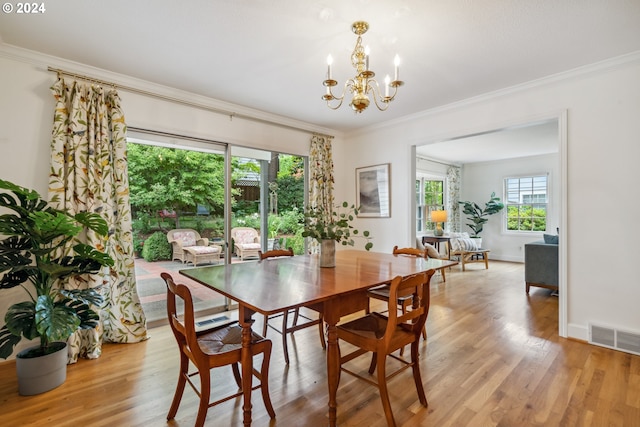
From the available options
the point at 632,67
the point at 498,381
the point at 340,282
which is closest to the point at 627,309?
the point at 498,381

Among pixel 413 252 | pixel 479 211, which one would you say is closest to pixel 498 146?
pixel 479 211

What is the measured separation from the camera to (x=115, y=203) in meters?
2.87

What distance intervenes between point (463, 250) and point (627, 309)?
12.5 feet

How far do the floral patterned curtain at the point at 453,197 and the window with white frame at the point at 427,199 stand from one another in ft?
0.72

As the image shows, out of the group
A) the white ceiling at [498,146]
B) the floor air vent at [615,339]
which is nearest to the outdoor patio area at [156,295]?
the floor air vent at [615,339]

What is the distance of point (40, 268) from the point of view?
211cm

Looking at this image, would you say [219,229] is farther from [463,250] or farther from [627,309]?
[463,250]

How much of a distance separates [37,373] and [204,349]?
138 cm

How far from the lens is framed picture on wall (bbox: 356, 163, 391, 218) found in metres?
4.48

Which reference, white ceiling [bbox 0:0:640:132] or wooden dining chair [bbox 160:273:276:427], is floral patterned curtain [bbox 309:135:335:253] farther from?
wooden dining chair [bbox 160:273:276:427]

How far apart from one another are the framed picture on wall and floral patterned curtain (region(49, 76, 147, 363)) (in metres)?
3.09

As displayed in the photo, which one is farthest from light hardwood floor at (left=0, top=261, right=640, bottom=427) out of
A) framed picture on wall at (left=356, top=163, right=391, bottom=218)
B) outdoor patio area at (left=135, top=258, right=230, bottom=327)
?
framed picture on wall at (left=356, top=163, right=391, bottom=218)

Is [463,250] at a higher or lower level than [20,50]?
lower

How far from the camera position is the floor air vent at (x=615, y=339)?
8.49 ft
